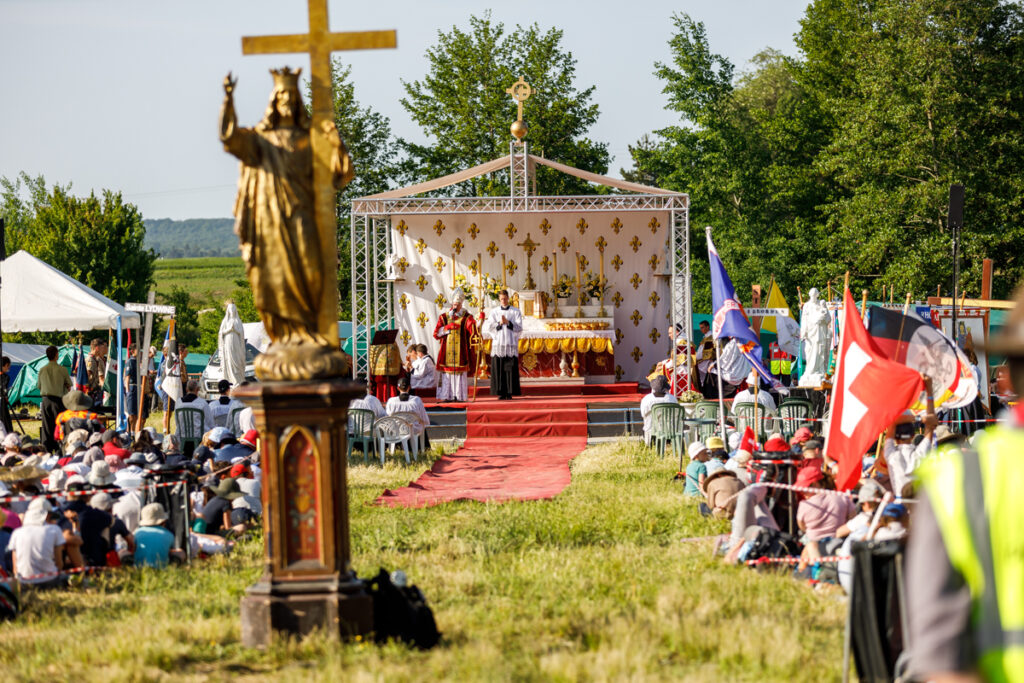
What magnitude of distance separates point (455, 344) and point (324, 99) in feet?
52.3

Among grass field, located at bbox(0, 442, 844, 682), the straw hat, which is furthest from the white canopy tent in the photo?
the straw hat

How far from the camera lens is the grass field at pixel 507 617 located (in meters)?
6.95

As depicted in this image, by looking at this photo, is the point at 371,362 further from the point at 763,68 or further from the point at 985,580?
the point at 763,68

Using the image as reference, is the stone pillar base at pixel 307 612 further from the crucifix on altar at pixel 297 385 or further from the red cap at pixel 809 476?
the red cap at pixel 809 476

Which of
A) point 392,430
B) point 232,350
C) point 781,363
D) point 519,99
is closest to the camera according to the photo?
point 392,430

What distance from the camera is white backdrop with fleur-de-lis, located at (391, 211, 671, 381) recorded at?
1037 inches

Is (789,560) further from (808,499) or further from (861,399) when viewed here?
(861,399)

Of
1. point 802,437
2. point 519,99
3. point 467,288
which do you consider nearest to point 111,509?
point 802,437

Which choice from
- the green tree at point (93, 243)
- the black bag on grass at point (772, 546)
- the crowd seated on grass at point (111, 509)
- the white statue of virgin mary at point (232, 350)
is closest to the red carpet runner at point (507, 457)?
the crowd seated on grass at point (111, 509)

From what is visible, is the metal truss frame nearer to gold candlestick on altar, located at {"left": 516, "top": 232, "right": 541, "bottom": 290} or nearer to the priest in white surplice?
gold candlestick on altar, located at {"left": 516, "top": 232, "right": 541, "bottom": 290}

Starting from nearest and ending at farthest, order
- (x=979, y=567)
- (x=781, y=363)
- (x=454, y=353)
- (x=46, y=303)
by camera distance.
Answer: (x=979, y=567) < (x=46, y=303) < (x=454, y=353) < (x=781, y=363)

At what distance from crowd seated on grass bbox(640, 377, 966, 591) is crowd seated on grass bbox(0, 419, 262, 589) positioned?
16.3 ft

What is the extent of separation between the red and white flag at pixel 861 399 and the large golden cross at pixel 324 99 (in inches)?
170

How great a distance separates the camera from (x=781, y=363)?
26672 mm
